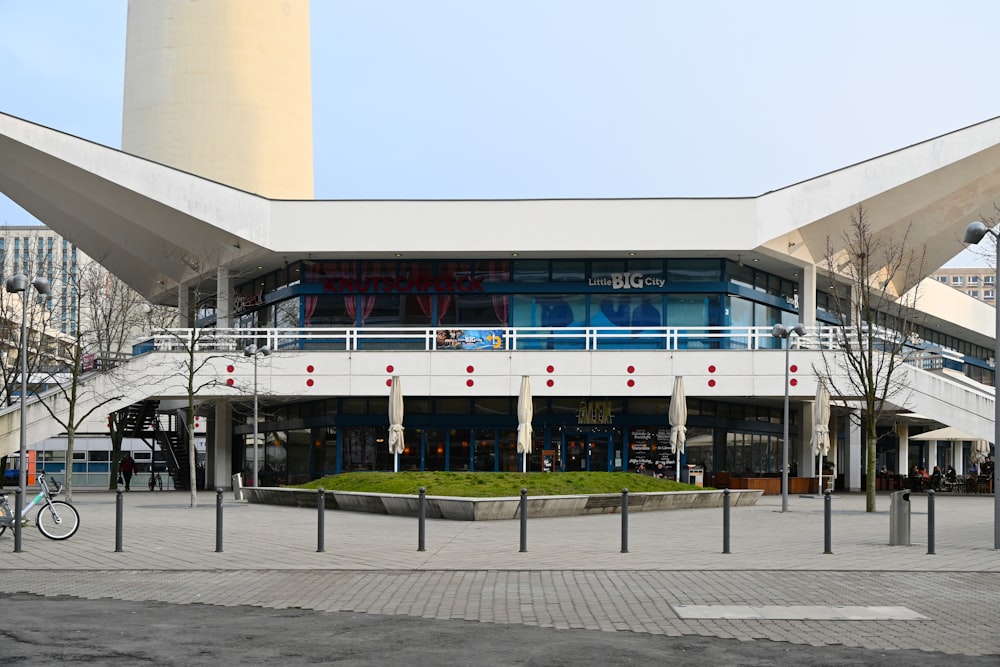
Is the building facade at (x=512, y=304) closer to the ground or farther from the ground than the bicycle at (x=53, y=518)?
farther from the ground

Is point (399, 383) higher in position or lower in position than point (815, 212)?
lower

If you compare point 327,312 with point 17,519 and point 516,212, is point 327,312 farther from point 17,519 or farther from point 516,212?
point 17,519

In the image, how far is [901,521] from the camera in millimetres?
18562

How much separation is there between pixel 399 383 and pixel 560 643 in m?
30.1

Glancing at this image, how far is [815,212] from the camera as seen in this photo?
1647 inches

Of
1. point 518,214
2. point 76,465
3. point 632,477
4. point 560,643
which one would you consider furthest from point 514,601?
point 76,465

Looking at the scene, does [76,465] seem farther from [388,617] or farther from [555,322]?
[388,617]

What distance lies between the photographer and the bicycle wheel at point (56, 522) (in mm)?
18969

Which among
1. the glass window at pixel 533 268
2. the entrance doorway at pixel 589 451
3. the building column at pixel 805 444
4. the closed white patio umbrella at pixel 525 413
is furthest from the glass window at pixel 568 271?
the building column at pixel 805 444

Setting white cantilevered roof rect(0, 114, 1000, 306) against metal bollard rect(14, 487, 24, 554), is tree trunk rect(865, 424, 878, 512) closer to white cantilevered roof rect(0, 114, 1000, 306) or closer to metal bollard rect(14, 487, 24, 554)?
white cantilevered roof rect(0, 114, 1000, 306)

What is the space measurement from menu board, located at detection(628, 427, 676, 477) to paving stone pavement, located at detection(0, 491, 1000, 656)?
19.9 metres

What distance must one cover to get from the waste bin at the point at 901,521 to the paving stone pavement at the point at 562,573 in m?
0.41

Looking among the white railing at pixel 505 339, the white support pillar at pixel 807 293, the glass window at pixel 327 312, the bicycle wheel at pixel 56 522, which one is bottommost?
the bicycle wheel at pixel 56 522

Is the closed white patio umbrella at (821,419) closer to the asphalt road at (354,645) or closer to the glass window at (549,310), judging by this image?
the glass window at (549,310)
